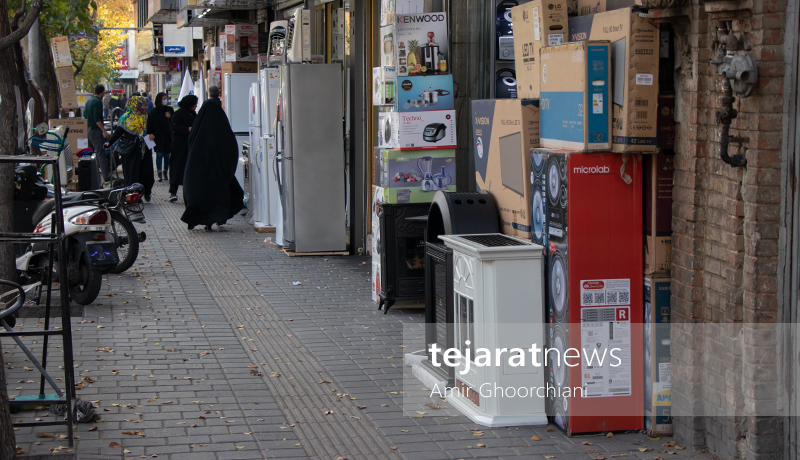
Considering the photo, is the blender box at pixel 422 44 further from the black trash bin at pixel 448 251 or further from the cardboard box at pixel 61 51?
the cardboard box at pixel 61 51

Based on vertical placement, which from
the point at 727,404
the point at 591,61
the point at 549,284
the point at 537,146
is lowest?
the point at 727,404

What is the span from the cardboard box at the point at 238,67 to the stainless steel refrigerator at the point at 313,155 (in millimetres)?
5237

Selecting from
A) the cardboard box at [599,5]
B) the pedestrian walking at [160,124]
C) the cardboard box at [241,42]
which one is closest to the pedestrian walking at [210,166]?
the cardboard box at [241,42]

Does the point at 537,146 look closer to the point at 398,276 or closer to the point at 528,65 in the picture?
the point at 528,65

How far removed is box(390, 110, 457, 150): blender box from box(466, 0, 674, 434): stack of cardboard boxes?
95.8 inches

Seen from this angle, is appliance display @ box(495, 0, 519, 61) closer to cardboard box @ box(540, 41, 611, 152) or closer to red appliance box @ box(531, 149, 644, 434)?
cardboard box @ box(540, 41, 611, 152)

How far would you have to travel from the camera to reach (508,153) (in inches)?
220

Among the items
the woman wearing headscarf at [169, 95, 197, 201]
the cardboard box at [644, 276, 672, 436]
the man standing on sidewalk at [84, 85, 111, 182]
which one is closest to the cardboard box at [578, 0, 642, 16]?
the cardboard box at [644, 276, 672, 436]

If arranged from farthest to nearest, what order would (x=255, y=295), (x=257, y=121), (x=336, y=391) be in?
(x=257, y=121) < (x=255, y=295) < (x=336, y=391)

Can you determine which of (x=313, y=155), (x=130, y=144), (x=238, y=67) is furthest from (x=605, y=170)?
(x=130, y=144)

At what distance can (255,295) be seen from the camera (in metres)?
9.04

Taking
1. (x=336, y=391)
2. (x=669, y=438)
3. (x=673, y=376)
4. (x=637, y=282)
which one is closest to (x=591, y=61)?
(x=637, y=282)

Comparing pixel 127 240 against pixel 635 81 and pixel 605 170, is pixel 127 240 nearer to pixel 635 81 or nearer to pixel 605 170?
pixel 605 170

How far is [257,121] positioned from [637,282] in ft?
30.6
